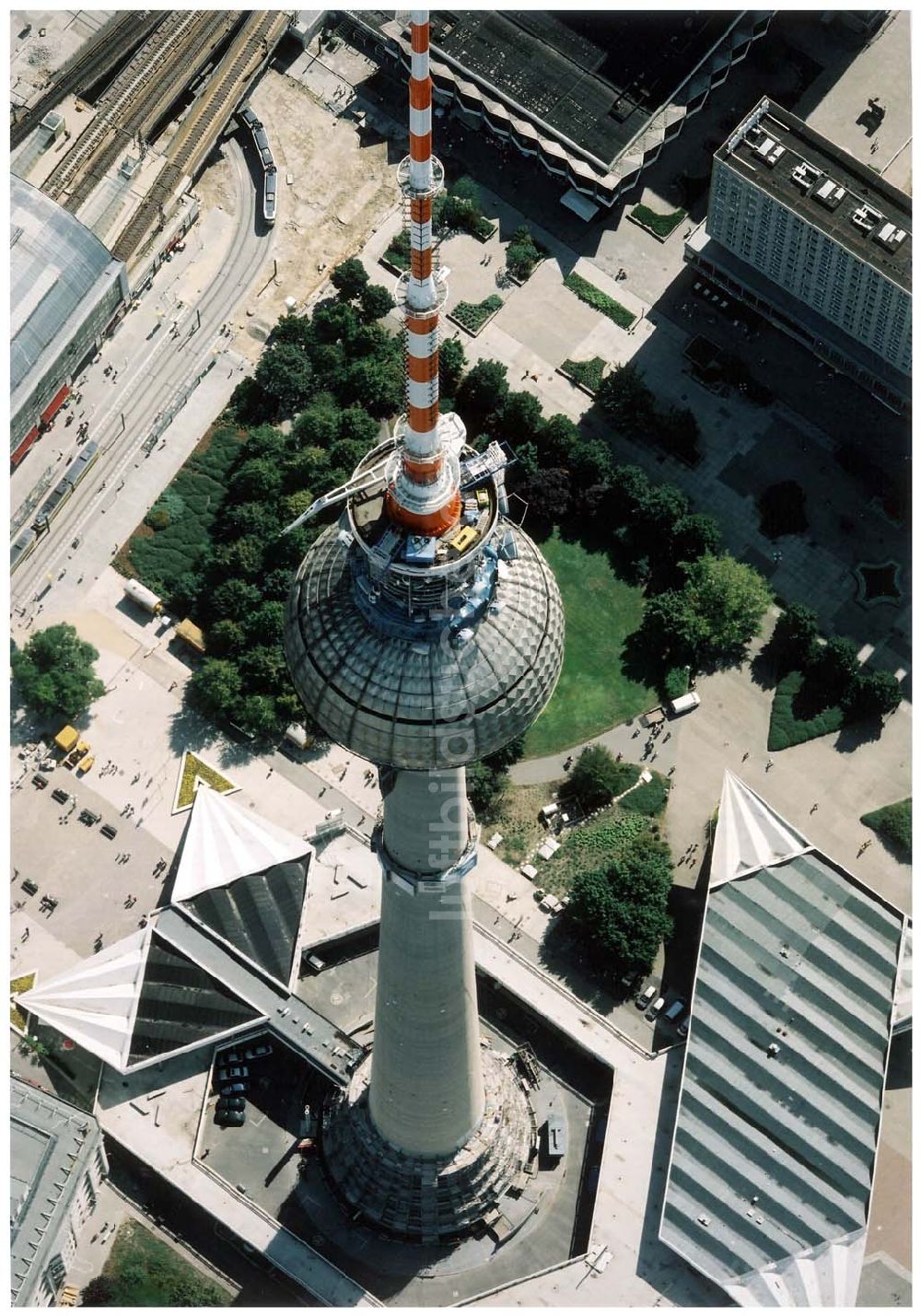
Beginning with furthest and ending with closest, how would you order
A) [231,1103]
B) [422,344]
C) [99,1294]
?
[231,1103] < [99,1294] < [422,344]

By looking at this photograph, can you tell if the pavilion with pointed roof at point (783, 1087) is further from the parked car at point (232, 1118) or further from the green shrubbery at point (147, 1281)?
the green shrubbery at point (147, 1281)

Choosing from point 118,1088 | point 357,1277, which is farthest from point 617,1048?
point 118,1088

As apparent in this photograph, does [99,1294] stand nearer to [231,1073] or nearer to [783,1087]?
[231,1073]

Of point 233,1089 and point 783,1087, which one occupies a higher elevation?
point 783,1087

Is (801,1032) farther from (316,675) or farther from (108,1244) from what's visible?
(316,675)

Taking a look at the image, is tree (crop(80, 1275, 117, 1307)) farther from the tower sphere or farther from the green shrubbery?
the tower sphere

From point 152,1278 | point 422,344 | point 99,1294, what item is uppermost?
point 422,344

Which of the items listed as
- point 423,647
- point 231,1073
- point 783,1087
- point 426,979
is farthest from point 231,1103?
point 423,647

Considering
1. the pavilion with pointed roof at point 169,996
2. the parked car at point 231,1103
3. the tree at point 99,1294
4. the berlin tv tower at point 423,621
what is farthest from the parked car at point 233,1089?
the berlin tv tower at point 423,621
